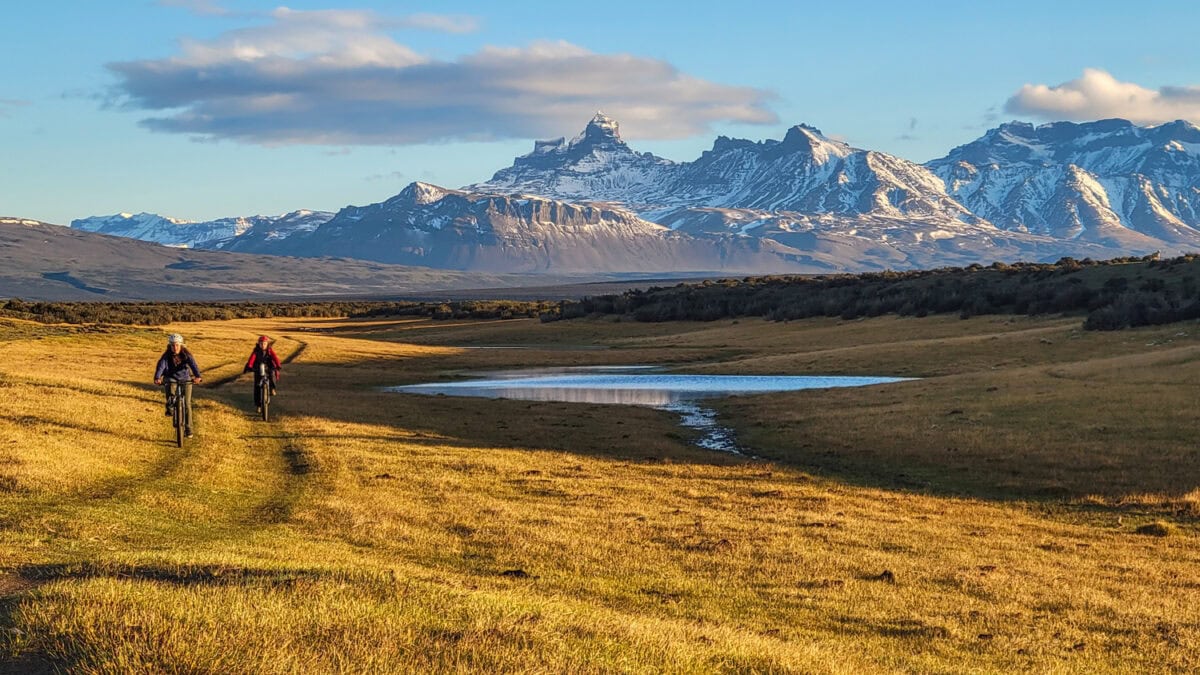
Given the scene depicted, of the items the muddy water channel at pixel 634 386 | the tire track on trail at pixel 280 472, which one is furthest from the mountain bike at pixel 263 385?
the muddy water channel at pixel 634 386

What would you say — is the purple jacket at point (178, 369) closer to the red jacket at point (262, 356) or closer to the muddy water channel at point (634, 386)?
the red jacket at point (262, 356)

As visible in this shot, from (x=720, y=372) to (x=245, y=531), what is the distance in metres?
66.8

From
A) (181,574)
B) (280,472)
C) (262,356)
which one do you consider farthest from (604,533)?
(262,356)

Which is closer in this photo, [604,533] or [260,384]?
[604,533]

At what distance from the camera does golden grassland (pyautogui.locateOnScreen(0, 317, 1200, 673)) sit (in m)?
12.1

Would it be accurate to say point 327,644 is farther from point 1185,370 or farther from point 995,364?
point 995,364

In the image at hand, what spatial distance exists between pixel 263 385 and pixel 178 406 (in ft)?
30.5

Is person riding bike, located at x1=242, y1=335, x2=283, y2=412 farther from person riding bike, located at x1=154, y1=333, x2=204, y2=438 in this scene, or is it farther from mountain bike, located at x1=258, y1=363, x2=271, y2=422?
person riding bike, located at x1=154, y1=333, x2=204, y2=438

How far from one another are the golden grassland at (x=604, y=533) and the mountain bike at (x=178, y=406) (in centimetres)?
67

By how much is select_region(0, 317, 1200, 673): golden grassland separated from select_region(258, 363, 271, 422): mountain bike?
3.00 ft

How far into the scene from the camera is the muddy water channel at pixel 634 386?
6688cm

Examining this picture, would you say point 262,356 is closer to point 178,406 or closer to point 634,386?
point 178,406

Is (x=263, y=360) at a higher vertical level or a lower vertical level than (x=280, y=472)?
higher

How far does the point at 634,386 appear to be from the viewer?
255 ft
